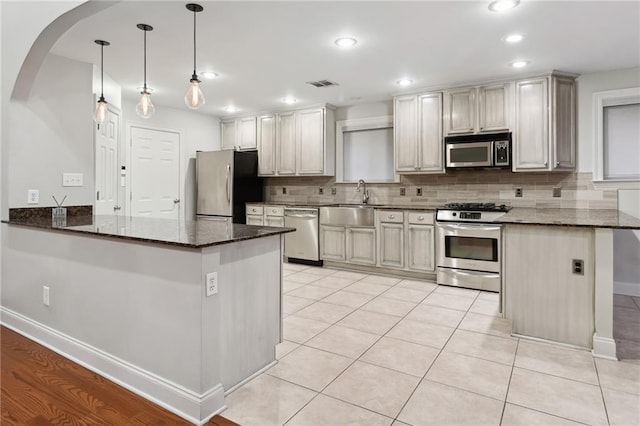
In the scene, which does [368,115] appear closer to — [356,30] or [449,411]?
[356,30]

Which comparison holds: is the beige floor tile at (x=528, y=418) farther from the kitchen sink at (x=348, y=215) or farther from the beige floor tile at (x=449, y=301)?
the kitchen sink at (x=348, y=215)

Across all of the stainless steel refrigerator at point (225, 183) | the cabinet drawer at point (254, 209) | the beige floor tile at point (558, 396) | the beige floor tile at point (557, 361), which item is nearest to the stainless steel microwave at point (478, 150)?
the beige floor tile at point (557, 361)

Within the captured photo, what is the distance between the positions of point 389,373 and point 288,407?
0.70 meters

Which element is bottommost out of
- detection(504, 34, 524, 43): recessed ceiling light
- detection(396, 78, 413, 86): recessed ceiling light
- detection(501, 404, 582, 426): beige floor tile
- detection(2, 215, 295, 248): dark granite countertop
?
detection(501, 404, 582, 426): beige floor tile

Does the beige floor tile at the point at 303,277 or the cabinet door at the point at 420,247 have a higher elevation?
the cabinet door at the point at 420,247

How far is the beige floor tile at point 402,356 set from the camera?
2.44 m

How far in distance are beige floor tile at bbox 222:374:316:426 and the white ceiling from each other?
8.21ft

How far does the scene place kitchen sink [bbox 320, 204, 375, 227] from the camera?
5.09 metres

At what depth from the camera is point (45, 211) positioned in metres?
3.27

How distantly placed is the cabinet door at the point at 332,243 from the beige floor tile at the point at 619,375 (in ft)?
10.6

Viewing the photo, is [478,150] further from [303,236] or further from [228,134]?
[228,134]

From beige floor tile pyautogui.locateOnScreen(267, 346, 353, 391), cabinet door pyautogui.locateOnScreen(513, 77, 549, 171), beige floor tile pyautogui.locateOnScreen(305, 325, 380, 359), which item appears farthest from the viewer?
cabinet door pyautogui.locateOnScreen(513, 77, 549, 171)

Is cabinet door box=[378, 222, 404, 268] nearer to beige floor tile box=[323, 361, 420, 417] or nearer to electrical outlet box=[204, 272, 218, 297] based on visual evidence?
beige floor tile box=[323, 361, 420, 417]

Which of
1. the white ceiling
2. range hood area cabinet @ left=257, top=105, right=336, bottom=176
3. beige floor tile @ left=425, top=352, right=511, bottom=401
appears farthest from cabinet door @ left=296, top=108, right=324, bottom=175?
beige floor tile @ left=425, top=352, right=511, bottom=401
